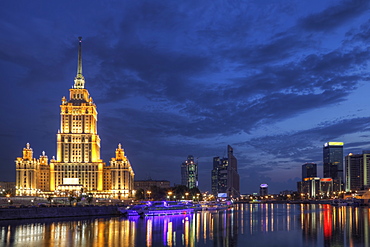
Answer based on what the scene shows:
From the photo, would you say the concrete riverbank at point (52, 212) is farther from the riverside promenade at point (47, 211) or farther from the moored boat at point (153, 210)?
the moored boat at point (153, 210)

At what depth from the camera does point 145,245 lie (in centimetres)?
6488

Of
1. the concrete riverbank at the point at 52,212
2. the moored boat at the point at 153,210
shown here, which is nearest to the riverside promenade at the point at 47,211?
the concrete riverbank at the point at 52,212

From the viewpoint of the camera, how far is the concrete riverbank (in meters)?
109

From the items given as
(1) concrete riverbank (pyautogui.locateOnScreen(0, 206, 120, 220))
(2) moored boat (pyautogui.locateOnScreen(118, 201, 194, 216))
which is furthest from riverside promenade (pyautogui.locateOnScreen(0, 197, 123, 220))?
(2) moored boat (pyautogui.locateOnScreen(118, 201, 194, 216))

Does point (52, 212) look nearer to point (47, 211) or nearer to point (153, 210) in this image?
point (47, 211)

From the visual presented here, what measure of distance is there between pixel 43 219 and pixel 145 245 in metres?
57.9

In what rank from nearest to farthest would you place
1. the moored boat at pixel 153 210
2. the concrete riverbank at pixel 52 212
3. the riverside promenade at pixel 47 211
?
the concrete riverbank at pixel 52 212 < the riverside promenade at pixel 47 211 < the moored boat at pixel 153 210

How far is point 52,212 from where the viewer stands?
121062mm

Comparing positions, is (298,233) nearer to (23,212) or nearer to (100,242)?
(100,242)

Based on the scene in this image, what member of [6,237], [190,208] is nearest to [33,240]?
[6,237]

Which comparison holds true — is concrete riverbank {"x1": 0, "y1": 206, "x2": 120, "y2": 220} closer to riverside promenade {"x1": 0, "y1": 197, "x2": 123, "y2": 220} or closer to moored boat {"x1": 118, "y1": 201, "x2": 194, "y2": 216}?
riverside promenade {"x1": 0, "y1": 197, "x2": 123, "y2": 220}

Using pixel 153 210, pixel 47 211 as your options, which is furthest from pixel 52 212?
pixel 153 210

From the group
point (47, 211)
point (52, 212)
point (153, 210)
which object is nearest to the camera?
point (47, 211)

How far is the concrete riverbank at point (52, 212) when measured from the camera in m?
109
